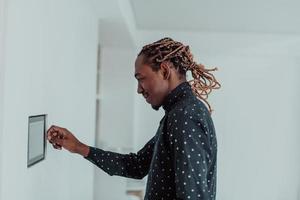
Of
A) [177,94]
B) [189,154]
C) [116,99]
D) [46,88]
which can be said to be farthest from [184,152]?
[116,99]

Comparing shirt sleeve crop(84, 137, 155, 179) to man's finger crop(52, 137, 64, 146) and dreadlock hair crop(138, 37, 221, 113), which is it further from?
dreadlock hair crop(138, 37, 221, 113)

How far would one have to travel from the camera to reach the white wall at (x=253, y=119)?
15.7 ft

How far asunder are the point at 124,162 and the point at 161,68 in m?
0.53

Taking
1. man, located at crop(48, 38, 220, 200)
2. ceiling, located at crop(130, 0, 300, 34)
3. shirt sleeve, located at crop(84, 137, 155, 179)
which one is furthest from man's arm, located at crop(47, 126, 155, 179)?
ceiling, located at crop(130, 0, 300, 34)

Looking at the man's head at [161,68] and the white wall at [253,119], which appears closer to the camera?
the man's head at [161,68]

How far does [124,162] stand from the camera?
1803 mm

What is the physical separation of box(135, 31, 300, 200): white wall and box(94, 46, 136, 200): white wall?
0.17 meters

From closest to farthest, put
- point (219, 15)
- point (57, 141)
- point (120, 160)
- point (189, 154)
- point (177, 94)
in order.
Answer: point (189, 154), point (177, 94), point (57, 141), point (120, 160), point (219, 15)

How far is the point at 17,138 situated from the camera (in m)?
1.19

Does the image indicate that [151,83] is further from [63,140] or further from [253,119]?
[253,119]

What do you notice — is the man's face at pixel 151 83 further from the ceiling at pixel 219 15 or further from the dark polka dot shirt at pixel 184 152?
the ceiling at pixel 219 15

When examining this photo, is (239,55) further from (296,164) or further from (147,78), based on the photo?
(147,78)

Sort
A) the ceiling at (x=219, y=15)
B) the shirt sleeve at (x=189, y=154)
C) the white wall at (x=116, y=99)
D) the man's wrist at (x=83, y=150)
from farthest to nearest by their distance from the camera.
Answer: the white wall at (x=116, y=99)
the ceiling at (x=219, y=15)
the man's wrist at (x=83, y=150)
the shirt sleeve at (x=189, y=154)

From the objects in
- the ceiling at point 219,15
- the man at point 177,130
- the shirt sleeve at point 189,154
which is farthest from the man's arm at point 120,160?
the ceiling at point 219,15
